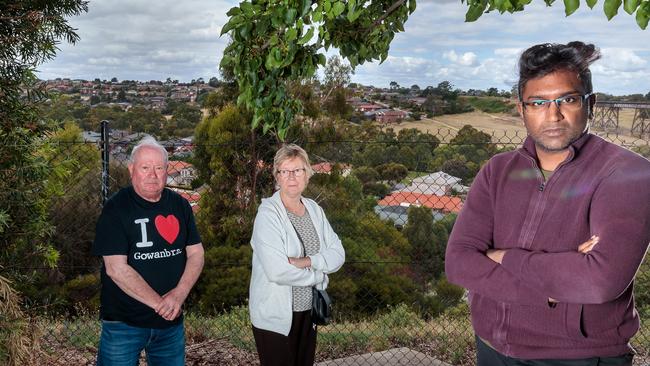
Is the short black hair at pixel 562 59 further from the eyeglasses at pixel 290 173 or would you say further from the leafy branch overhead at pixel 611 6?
the eyeglasses at pixel 290 173

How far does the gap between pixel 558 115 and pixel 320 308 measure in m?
1.47

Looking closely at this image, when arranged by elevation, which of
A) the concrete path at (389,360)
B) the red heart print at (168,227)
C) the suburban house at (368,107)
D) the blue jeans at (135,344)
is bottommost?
the concrete path at (389,360)

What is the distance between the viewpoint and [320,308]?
9.69 feet

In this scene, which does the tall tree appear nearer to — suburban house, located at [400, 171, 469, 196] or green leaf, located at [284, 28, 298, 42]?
green leaf, located at [284, 28, 298, 42]

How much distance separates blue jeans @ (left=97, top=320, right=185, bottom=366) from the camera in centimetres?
285

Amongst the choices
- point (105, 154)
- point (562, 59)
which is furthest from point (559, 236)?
point (105, 154)

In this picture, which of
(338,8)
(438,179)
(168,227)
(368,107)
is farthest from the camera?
(368,107)

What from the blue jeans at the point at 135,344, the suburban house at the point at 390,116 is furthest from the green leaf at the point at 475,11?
the suburban house at the point at 390,116

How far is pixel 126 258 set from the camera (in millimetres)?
2828

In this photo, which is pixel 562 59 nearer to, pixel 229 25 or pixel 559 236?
pixel 559 236

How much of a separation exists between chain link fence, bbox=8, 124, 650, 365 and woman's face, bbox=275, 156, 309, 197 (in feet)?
4.31

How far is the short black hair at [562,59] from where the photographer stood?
1948 mm

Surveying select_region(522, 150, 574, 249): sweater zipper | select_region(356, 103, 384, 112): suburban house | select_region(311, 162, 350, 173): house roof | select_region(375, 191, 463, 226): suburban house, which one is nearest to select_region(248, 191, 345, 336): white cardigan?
select_region(522, 150, 574, 249): sweater zipper

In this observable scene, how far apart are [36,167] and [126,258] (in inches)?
37.3
